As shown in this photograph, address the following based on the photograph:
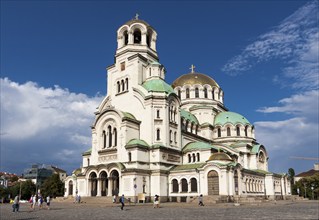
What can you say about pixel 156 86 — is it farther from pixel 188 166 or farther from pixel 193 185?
pixel 193 185

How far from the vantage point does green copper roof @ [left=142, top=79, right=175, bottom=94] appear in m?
48.0

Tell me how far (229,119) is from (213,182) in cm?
2094

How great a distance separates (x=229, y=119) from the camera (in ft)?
198

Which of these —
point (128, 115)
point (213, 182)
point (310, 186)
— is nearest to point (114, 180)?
point (128, 115)

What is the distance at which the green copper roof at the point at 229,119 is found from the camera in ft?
197

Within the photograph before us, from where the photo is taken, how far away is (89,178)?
155 feet

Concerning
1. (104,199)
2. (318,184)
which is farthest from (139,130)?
(318,184)

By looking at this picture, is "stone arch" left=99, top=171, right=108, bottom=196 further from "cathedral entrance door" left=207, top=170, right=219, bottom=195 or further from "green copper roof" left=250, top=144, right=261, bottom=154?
"green copper roof" left=250, top=144, right=261, bottom=154

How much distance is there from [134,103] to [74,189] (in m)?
16.6

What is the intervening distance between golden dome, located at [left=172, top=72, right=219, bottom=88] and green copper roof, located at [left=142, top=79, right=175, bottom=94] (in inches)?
634

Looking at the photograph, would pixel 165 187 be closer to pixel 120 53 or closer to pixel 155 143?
pixel 155 143

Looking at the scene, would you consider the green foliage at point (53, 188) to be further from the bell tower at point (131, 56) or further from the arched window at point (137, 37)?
the arched window at point (137, 37)

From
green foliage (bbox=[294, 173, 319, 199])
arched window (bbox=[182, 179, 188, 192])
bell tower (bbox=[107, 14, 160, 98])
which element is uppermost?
bell tower (bbox=[107, 14, 160, 98])

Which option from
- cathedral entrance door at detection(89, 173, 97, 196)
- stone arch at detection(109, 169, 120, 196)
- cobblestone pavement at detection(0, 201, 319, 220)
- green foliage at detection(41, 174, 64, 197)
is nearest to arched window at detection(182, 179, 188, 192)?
stone arch at detection(109, 169, 120, 196)
